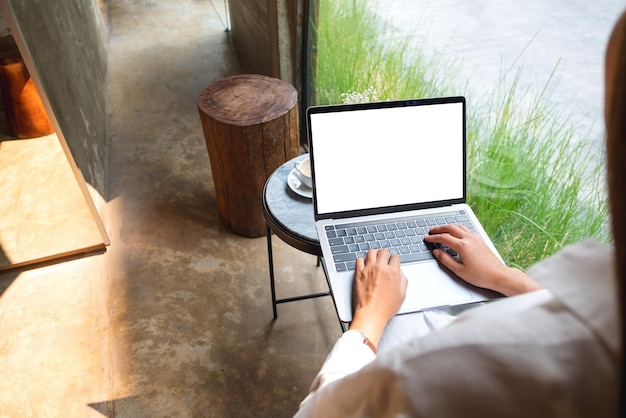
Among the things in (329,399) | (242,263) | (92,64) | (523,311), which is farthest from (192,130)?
(523,311)

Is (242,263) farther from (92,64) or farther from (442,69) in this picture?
(92,64)

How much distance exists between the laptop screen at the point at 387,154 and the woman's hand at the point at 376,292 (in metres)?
0.24

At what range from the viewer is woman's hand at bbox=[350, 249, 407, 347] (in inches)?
36.1

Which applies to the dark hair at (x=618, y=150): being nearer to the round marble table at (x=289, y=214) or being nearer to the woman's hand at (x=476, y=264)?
the woman's hand at (x=476, y=264)

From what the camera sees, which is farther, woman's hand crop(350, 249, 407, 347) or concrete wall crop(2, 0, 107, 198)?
concrete wall crop(2, 0, 107, 198)

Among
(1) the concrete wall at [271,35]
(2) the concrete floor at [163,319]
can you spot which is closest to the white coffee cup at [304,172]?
(2) the concrete floor at [163,319]

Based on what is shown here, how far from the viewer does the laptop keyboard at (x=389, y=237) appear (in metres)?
1.14

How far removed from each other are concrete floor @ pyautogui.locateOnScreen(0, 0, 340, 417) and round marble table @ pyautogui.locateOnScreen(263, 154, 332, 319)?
552mm

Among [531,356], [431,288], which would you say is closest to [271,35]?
[431,288]

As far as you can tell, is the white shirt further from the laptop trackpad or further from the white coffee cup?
the white coffee cup

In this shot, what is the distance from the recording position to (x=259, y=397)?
1599 mm

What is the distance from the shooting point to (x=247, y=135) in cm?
186

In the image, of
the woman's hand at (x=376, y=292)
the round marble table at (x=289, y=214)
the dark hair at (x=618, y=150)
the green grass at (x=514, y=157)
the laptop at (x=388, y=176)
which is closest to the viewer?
the dark hair at (x=618, y=150)

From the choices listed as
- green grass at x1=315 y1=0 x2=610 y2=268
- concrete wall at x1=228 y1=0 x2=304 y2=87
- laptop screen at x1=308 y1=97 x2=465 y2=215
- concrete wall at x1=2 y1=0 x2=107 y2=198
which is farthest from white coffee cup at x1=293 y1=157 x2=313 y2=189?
concrete wall at x1=228 y1=0 x2=304 y2=87
